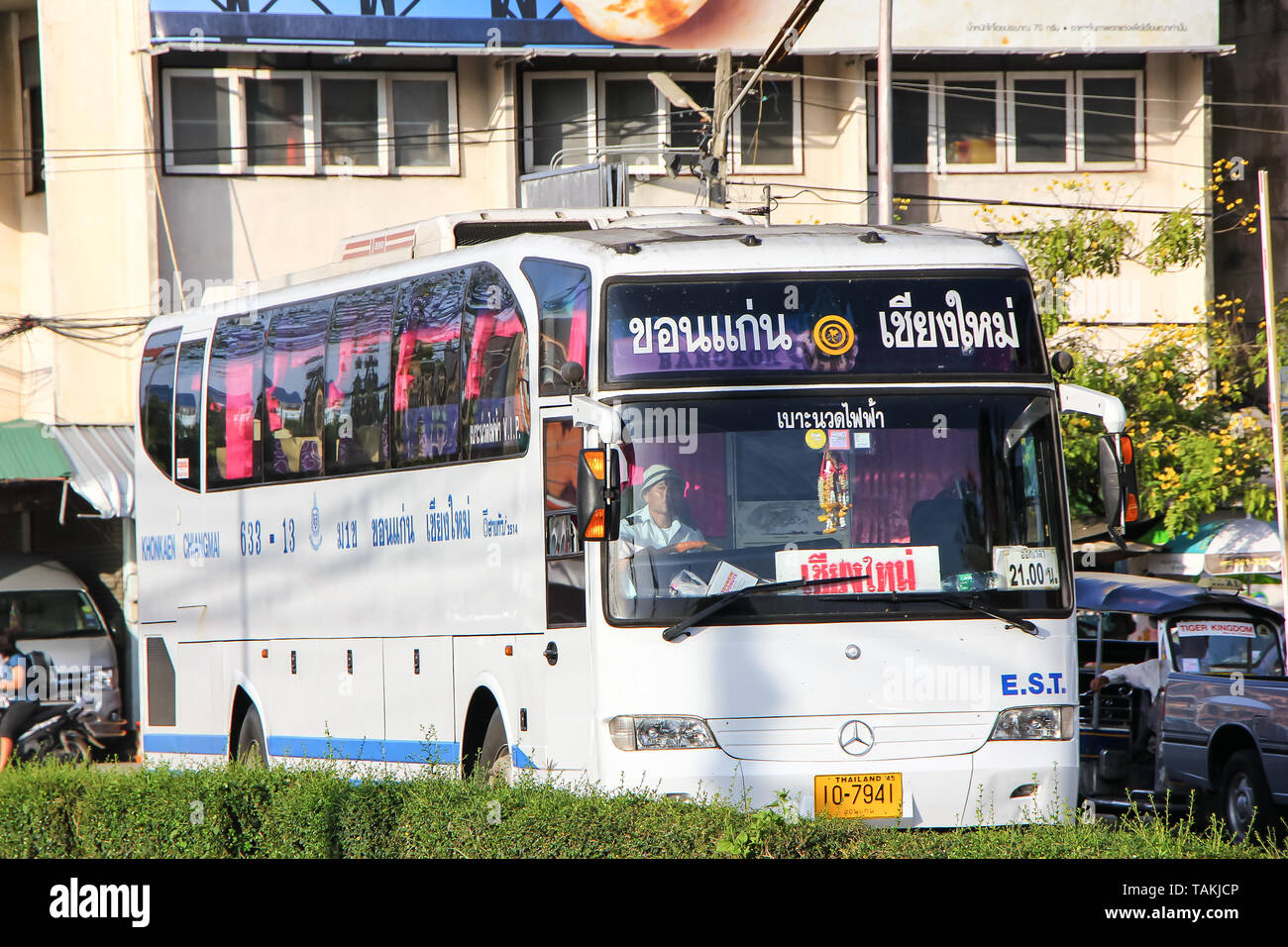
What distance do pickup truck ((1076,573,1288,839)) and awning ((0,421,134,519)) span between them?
457 inches

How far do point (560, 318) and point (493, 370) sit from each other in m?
0.87

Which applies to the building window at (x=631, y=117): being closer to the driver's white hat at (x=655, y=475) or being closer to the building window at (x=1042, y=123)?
the building window at (x=1042, y=123)

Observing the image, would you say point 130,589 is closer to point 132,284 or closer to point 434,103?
point 132,284

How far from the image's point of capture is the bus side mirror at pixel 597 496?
8.56 meters

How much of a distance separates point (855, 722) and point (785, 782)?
48 cm

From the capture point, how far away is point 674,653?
884 centimetres

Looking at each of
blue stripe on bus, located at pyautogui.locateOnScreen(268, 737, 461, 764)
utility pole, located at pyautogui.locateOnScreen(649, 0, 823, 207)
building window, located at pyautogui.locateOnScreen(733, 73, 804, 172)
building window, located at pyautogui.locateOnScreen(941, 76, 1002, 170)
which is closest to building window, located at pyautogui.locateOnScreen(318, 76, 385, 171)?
building window, located at pyautogui.locateOnScreen(733, 73, 804, 172)

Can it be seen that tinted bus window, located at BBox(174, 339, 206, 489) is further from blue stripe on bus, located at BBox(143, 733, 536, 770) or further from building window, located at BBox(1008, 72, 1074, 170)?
building window, located at BBox(1008, 72, 1074, 170)

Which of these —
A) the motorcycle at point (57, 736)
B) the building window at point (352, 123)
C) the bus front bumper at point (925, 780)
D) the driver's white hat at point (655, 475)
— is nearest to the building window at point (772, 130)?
the building window at point (352, 123)

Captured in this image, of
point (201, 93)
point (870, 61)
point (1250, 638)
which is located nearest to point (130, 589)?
point (201, 93)

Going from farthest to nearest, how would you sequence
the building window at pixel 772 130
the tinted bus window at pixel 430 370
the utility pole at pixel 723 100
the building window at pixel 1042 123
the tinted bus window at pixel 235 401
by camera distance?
the building window at pixel 1042 123 < the building window at pixel 772 130 < the utility pole at pixel 723 100 < the tinted bus window at pixel 235 401 < the tinted bus window at pixel 430 370

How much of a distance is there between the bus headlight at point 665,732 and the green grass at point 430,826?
71 centimetres

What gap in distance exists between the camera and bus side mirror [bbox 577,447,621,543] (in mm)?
8562

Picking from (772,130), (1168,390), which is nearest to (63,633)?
(772,130)
